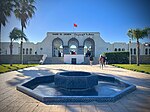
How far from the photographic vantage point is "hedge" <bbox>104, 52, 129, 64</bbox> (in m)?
33.8

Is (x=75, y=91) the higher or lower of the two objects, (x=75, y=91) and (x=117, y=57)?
the lower

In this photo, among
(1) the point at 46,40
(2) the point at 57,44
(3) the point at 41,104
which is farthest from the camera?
(2) the point at 57,44

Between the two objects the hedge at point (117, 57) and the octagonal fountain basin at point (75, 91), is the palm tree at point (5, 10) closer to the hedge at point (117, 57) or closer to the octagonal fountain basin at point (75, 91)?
the octagonal fountain basin at point (75, 91)

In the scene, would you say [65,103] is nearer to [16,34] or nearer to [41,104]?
[41,104]

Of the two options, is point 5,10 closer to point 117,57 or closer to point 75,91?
point 75,91

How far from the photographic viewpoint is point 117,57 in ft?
112

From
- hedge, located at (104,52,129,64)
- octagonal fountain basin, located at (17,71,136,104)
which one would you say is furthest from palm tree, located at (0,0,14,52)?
hedge, located at (104,52,129,64)

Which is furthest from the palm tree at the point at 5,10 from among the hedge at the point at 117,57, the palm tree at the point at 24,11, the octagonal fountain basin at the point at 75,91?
the hedge at the point at 117,57

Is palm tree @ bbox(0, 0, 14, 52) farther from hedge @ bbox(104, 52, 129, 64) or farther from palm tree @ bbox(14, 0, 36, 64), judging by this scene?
hedge @ bbox(104, 52, 129, 64)

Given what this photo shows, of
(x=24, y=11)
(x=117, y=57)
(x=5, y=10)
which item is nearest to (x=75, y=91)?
(x=5, y=10)

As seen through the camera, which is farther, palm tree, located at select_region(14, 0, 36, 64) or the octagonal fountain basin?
palm tree, located at select_region(14, 0, 36, 64)

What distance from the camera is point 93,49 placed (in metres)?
44.8

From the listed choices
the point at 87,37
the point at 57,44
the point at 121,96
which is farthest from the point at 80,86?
the point at 57,44

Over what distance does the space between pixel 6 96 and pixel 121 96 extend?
4698 mm
